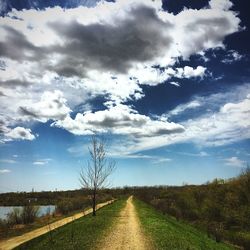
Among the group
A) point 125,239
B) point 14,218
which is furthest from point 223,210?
point 125,239

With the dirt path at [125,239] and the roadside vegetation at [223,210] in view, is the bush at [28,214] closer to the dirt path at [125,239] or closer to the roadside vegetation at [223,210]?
the dirt path at [125,239]

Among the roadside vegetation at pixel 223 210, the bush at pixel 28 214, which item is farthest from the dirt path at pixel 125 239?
the roadside vegetation at pixel 223 210

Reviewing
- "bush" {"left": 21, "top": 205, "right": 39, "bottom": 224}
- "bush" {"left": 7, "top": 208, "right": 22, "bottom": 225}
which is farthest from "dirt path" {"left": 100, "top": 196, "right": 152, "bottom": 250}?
"bush" {"left": 7, "top": 208, "right": 22, "bottom": 225}

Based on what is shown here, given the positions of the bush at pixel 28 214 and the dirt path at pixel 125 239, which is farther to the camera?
the bush at pixel 28 214

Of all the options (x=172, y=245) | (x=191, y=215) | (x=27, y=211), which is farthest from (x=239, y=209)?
(x=172, y=245)

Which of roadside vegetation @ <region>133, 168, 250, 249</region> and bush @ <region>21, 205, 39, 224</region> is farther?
roadside vegetation @ <region>133, 168, 250, 249</region>

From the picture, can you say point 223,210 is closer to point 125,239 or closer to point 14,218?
point 14,218

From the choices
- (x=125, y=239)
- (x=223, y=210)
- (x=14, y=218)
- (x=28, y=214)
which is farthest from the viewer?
(x=223, y=210)

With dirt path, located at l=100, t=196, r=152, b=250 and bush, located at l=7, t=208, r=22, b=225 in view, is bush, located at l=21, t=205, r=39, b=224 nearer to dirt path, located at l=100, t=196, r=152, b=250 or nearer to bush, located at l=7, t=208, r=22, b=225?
bush, located at l=7, t=208, r=22, b=225

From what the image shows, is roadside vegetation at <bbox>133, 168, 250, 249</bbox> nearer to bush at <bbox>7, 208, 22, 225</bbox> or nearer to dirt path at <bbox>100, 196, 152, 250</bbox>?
dirt path at <bbox>100, 196, 152, 250</bbox>

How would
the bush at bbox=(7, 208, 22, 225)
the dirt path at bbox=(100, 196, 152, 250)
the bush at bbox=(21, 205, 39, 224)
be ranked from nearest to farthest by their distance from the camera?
the dirt path at bbox=(100, 196, 152, 250), the bush at bbox=(7, 208, 22, 225), the bush at bbox=(21, 205, 39, 224)

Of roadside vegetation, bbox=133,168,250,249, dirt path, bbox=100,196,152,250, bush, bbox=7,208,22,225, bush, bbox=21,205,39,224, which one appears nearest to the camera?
dirt path, bbox=100,196,152,250

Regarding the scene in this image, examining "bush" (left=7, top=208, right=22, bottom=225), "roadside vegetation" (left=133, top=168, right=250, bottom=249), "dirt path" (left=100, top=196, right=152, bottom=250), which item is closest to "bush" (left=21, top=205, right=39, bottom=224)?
"bush" (left=7, top=208, right=22, bottom=225)

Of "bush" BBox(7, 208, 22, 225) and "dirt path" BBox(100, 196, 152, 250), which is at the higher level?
"bush" BBox(7, 208, 22, 225)
